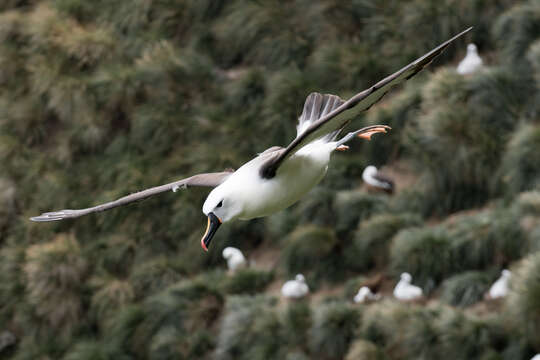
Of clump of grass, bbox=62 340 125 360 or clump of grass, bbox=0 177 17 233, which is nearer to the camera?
clump of grass, bbox=62 340 125 360

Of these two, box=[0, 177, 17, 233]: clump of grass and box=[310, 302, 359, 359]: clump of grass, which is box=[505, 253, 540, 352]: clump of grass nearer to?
box=[310, 302, 359, 359]: clump of grass

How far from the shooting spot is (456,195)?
7.54 meters

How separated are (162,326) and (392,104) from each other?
301 centimetres

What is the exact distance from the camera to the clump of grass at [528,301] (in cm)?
577

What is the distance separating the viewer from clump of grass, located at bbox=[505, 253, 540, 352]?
5766mm

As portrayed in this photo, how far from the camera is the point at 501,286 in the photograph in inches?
244

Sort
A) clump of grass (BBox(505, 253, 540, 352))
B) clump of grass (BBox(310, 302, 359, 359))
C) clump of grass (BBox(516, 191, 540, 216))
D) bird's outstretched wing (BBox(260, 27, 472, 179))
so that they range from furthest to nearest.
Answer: clump of grass (BBox(310, 302, 359, 359)) < clump of grass (BBox(516, 191, 540, 216)) < clump of grass (BBox(505, 253, 540, 352)) < bird's outstretched wing (BBox(260, 27, 472, 179))

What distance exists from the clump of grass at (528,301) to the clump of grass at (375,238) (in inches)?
60.4

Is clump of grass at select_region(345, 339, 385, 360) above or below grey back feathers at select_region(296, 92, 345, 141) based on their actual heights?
below

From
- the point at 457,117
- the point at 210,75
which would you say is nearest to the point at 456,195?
the point at 457,117

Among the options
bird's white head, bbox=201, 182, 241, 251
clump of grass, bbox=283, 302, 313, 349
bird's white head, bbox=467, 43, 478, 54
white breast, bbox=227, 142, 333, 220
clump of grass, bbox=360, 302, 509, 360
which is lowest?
clump of grass, bbox=283, 302, 313, 349

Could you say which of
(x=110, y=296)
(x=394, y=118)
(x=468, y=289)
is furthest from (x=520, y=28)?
(x=110, y=296)

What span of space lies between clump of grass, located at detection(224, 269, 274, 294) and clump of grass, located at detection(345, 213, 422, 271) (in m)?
0.85

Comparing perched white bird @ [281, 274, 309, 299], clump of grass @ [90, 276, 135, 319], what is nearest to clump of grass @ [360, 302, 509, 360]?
perched white bird @ [281, 274, 309, 299]
